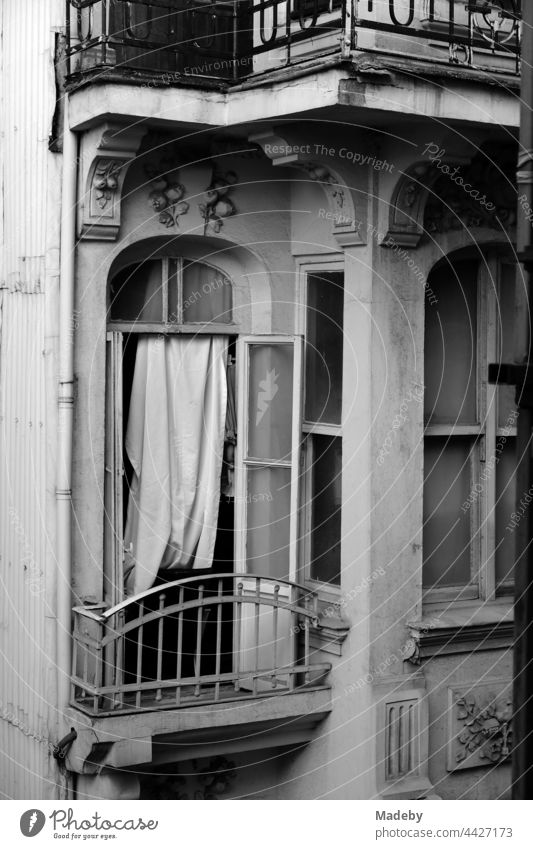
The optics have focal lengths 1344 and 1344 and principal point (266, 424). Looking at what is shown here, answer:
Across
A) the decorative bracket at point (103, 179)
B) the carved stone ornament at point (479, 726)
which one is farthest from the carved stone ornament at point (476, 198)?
the carved stone ornament at point (479, 726)

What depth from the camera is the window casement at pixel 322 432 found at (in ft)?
27.5

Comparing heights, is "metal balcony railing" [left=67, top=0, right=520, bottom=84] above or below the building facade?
above

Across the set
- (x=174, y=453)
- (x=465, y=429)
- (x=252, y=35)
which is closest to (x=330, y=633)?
(x=174, y=453)

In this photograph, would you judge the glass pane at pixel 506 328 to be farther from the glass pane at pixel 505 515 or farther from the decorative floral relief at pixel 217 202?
the decorative floral relief at pixel 217 202

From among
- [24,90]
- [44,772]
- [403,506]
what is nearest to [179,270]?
[24,90]

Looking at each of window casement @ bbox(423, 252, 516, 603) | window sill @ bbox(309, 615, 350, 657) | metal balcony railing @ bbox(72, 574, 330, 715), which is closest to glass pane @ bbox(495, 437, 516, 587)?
window casement @ bbox(423, 252, 516, 603)

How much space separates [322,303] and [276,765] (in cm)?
295

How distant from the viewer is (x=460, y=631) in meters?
8.34

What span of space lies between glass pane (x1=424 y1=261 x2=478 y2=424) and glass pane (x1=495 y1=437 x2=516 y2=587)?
1.33 feet

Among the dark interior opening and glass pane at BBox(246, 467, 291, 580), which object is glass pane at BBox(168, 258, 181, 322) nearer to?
the dark interior opening

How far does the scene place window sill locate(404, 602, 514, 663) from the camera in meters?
8.17

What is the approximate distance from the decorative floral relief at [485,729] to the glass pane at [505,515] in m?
0.80

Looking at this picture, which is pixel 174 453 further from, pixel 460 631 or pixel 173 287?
pixel 460 631

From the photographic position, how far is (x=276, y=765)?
28.1 ft
